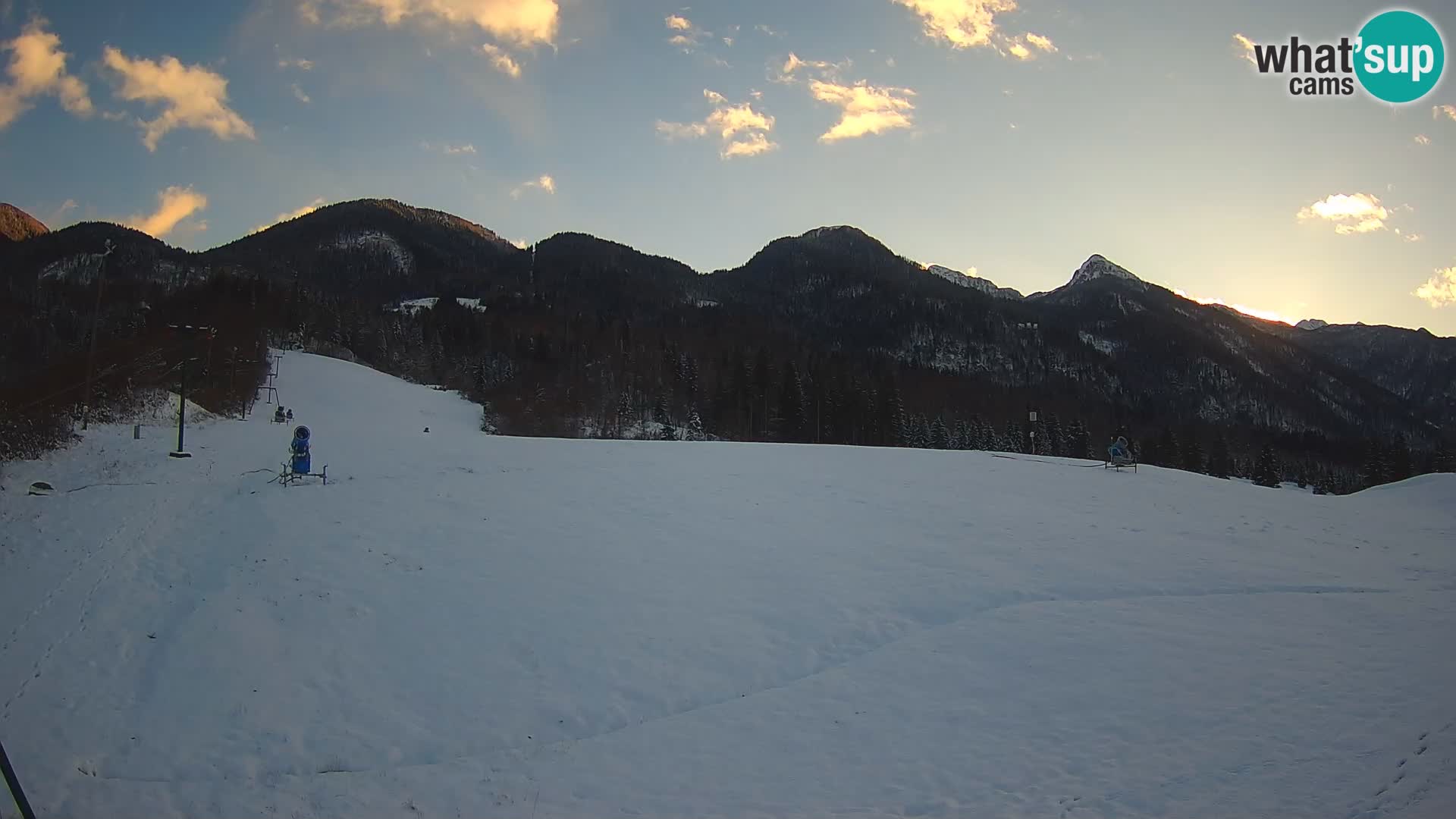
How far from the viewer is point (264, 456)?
92.6ft

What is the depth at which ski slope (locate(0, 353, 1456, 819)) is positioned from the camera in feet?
29.7

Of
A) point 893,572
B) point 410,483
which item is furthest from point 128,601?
point 893,572

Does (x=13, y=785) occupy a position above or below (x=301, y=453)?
below

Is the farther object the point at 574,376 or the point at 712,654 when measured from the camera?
the point at 574,376

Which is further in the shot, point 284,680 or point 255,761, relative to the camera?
point 284,680

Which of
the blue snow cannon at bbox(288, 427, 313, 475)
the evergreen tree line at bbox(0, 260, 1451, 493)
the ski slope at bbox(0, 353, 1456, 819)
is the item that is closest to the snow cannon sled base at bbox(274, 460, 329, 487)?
the blue snow cannon at bbox(288, 427, 313, 475)

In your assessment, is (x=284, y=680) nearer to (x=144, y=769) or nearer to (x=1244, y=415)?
(x=144, y=769)

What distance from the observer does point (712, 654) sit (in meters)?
12.8

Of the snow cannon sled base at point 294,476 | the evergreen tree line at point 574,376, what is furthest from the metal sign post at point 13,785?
the evergreen tree line at point 574,376

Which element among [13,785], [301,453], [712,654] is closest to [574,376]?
[301,453]

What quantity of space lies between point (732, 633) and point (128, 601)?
12501 mm

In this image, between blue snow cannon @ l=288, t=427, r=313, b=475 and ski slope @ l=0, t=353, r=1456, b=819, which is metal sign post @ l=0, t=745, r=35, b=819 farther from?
blue snow cannon @ l=288, t=427, r=313, b=475

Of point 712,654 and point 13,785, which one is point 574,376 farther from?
point 13,785

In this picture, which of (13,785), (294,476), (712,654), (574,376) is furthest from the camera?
(574,376)
